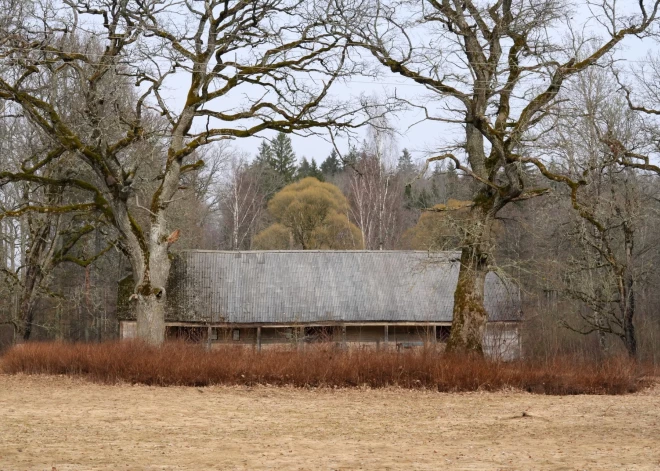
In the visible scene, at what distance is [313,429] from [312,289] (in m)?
19.0

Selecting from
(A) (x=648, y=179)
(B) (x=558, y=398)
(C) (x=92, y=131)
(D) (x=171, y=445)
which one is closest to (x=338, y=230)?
(A) (x=648, y=179)

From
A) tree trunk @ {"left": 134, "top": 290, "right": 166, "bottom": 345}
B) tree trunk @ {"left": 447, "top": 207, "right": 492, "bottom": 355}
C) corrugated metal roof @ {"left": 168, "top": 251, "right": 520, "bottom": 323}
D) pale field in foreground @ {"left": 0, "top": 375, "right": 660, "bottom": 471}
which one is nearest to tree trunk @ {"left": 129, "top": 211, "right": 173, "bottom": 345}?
tree trunk @ {"left": 134, "top": 290, "right": 166, "bottom": 345}

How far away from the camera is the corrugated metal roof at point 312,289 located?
30281mm

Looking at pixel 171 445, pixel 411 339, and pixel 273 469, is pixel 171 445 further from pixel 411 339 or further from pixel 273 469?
pixel 411 339

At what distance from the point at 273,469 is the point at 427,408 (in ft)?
20.4

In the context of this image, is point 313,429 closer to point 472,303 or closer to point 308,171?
point 472,303

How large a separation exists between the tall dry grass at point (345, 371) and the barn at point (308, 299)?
34.6ft

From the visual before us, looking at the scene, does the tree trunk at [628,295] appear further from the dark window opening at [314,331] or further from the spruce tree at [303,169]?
the spruce tree at [303,169]

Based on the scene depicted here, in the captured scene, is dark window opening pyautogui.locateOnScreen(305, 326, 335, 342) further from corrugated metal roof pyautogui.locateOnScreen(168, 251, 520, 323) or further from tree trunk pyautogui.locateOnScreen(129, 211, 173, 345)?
tree trunk pyautogui.locateOnScreen(129, 211, 173, 345)

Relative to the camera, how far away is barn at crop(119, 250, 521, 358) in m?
30.0

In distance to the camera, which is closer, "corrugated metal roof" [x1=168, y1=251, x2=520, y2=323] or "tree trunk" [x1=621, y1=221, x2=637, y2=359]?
"tree trunk" [x1=621, y1=221, x2=637, y2=359]

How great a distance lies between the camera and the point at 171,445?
10.7 meters

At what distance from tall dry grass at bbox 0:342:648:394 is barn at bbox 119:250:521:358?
10532mm

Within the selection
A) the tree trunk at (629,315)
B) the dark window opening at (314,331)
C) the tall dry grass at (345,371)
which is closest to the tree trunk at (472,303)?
the tall dry grass at (345,371)
